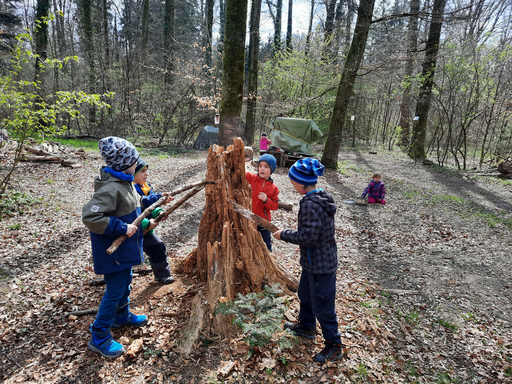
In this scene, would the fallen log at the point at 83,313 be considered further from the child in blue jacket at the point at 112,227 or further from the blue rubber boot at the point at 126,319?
the child in blue jacket at the point at 112,227

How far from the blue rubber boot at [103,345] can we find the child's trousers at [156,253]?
1039 millimetres

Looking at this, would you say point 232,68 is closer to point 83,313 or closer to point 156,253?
point 156,253

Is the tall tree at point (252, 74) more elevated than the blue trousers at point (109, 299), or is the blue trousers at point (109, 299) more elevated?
the tall tree at point (252, 74)

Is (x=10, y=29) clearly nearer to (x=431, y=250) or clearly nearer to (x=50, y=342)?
(x=50, y=342)

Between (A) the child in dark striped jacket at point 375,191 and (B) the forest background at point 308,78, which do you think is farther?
(B) the forest background at point 308,78

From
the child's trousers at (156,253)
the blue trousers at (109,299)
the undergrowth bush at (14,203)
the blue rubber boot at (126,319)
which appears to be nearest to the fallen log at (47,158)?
the undergrowth bush at (14,203)

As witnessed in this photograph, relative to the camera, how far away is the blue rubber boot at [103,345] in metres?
2.48

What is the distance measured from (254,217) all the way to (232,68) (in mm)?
5777

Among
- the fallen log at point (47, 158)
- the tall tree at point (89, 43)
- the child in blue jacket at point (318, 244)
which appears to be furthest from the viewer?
the tall tree at point (89, 43)

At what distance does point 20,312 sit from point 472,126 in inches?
789

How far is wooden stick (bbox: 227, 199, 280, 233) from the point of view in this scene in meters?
2.73

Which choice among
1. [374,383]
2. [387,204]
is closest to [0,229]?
[374,383]

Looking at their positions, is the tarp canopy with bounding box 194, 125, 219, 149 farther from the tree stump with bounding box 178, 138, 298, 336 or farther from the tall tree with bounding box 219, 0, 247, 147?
the tree stump with bounding box 178, 138, 298, 336

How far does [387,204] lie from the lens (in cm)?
866
